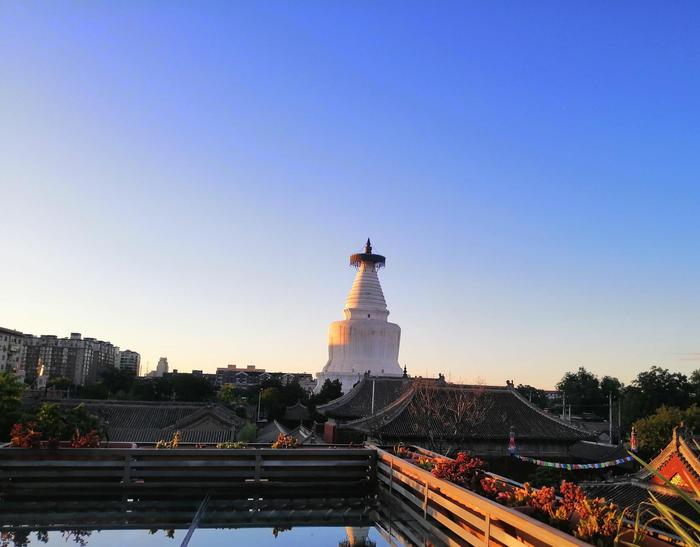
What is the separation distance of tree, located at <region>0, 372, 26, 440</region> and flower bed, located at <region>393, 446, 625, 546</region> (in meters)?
13.2

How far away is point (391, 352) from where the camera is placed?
1987 inches

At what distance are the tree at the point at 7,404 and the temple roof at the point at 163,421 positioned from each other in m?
11.9

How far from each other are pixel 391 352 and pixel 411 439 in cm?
2740

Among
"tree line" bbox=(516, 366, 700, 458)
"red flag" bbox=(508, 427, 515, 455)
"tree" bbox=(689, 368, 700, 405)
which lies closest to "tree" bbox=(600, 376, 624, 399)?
"tree line" bbox=(516, 366, 700, 458)

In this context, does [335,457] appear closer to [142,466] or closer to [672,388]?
[142,466]

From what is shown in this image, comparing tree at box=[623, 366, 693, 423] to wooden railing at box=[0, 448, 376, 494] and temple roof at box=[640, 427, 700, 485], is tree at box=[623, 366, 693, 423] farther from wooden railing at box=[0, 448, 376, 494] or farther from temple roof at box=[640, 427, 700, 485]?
wooden railing at box=[0, 448, 376, 494]

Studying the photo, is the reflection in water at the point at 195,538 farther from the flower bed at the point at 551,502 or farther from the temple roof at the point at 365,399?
the temple roof at the point at 365,399

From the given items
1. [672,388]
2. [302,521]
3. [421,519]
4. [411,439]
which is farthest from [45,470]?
[672,388]

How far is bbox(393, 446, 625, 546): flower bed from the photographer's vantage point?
341 centimetres

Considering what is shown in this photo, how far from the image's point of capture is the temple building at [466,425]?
23.2 meters

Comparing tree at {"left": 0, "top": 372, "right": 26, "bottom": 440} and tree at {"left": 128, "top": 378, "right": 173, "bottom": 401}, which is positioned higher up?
tree at {"left": 0, "top": 372, "right": 26, "bottom": 440}

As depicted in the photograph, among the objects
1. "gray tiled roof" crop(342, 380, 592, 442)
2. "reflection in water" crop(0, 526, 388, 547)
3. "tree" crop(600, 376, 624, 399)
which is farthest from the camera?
"tree" crop(600, 376, 624, 399)

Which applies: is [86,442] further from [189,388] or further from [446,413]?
[189,388]

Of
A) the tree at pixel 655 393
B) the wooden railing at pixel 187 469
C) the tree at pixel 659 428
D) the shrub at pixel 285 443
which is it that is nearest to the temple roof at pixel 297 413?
the tree at pixel 659 428
